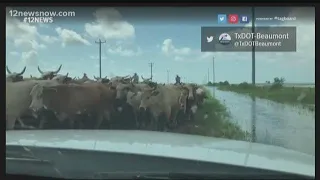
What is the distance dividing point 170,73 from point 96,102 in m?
0.62

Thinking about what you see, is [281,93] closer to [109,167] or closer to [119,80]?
[119,80]

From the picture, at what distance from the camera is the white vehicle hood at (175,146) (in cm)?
409

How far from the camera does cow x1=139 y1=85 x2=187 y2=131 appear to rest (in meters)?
4.26

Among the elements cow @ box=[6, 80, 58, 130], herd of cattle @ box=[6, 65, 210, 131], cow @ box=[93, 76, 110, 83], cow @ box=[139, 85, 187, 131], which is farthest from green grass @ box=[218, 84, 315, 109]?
cow @ box=[6, 80, 58, 130]

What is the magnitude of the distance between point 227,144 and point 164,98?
586mm

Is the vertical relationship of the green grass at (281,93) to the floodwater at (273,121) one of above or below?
above

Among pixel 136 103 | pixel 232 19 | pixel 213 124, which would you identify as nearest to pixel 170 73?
pixel 136 103

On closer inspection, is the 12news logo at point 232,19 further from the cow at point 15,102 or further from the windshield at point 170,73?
the cow at point 15,102

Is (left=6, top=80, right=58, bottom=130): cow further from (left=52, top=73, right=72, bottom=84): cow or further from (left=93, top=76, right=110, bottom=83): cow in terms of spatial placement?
(left=93, top=76, right=110, bottom=83): cow

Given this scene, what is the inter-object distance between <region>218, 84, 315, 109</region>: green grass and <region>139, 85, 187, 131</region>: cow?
0.42 meters

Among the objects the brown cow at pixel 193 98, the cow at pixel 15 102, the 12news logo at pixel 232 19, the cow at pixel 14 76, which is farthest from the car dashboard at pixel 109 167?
the 12news logo at pixel 232 19

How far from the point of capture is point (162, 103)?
14.1 feet

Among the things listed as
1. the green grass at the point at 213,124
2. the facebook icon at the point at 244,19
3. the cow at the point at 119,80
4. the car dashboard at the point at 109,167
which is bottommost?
the car dashboard at the point at 109,167

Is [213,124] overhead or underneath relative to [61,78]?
underneath
